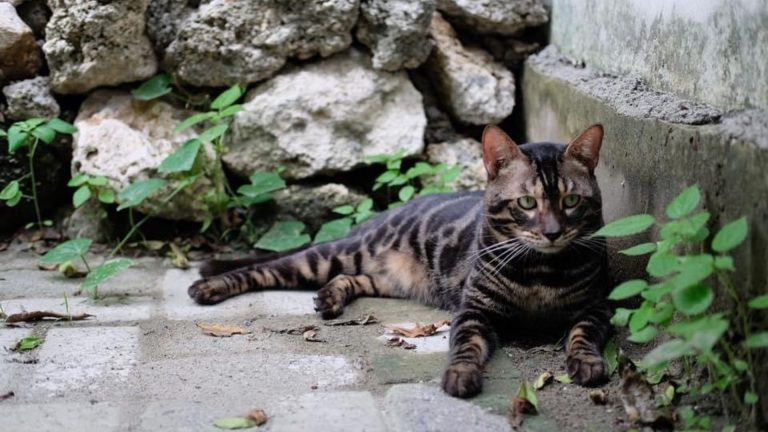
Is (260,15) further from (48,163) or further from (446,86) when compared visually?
(48,163)

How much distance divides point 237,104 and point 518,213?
80.7 inches

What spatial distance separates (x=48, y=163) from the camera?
4938mm

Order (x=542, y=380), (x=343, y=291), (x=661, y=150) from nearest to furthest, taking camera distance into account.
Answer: (x=542, y=380)
(x=661, y=150)
(x=343, y=291)

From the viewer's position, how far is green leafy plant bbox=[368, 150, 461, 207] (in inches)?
187

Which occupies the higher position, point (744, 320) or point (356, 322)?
point (744, 320)

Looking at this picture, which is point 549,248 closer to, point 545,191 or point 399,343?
point 545,191

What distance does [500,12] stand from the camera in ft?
16.2

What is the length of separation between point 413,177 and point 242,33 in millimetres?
1164

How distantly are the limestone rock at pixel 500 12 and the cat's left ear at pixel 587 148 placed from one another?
1794 millimetres

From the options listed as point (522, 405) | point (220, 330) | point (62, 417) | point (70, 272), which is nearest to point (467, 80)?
point (220, 330)

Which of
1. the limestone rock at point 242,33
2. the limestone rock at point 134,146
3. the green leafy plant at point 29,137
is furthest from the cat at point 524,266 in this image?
the limestone rock at point 242,33

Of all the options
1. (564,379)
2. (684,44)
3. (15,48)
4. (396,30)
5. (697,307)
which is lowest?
(564,379)

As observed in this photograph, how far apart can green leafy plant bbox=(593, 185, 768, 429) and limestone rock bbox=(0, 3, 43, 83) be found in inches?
131

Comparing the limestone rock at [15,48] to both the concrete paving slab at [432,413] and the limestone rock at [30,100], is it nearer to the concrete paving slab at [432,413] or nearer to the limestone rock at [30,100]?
the limestone rock at [30,100]
